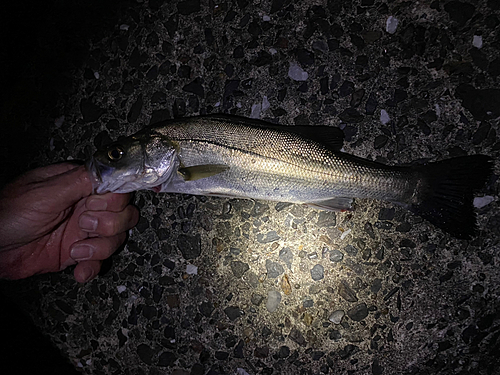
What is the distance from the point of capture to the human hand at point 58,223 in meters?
2.20

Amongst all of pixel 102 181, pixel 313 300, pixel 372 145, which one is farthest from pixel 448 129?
pixel 102 181

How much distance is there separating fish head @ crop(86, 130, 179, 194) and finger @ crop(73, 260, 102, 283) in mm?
842

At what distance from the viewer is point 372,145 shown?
88.8 inches

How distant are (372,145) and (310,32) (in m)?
1.02

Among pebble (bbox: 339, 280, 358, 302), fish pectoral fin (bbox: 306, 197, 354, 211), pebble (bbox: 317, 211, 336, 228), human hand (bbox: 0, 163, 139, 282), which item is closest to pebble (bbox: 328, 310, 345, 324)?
pebble (bbox: 339, 280, 358, 302)

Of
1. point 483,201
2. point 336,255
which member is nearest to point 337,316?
point 336,255

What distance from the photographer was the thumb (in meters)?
2.17

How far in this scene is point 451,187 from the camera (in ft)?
6.55

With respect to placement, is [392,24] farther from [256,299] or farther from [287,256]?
[256,299]

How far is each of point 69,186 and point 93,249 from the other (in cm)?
56

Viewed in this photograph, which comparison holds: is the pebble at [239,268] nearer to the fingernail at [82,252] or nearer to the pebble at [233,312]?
the pebble at [233,312]

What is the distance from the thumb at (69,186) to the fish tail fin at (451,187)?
236cm

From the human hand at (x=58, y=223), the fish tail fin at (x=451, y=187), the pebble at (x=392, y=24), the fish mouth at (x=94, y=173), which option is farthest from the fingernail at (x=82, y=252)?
the pebble at (x=392, y=24)

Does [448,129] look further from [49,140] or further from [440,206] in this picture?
[49,140]
